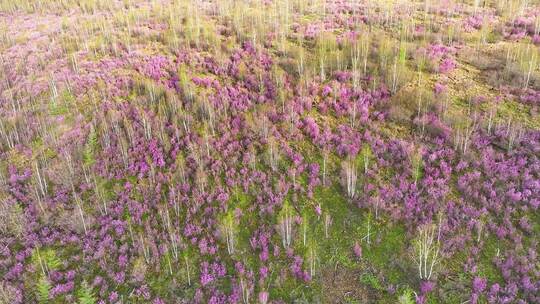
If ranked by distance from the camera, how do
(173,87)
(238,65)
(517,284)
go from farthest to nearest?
(238,65)
(173,87)
(517,284)

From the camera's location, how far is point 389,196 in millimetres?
10555

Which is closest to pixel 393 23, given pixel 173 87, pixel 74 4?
pixel 173 87

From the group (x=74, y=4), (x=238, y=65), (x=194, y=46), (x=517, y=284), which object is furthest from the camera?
(x=74, y=4)

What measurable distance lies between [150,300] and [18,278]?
144 inches

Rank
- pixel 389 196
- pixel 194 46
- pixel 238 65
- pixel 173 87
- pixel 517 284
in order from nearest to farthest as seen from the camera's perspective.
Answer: pixel 517 284
pixel 389 196
pixel 173 87
pixel 238 65
pixel 194 46

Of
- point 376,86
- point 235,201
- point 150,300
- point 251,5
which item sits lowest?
point 150,300

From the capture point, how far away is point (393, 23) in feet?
65.0

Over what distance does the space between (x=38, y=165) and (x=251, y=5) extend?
16.6m

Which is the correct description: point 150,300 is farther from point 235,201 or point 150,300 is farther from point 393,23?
point 393,23

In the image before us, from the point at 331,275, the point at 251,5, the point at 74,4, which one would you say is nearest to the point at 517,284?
the point at 331,275

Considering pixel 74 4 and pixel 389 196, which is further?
pixel 74 4

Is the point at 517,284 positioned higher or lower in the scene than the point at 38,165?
lower

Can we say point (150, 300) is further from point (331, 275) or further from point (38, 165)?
point (38, 165)

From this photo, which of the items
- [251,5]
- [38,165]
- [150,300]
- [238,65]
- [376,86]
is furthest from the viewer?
[251,5]
